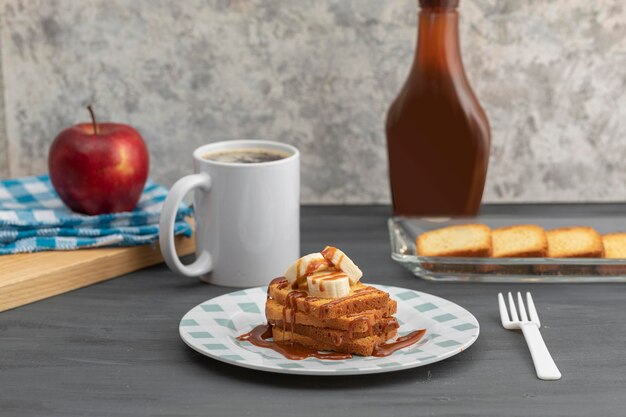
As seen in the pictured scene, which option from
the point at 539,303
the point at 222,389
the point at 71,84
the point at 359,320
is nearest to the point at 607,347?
the point at 539,303

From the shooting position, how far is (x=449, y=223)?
1.25 meters

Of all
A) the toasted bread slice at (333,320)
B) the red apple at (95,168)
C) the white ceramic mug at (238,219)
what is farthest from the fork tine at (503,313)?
the red apple at (95,168)

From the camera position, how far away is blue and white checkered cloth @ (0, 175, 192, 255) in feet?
3.83

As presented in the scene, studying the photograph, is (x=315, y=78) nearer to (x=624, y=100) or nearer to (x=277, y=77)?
(x=277, y=77)

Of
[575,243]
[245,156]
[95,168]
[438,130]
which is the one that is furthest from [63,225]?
[575,243]

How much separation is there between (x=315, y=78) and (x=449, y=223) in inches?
13.4

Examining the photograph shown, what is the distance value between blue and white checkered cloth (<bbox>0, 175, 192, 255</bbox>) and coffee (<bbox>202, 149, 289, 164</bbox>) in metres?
0.11

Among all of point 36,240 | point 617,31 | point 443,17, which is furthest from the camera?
point 617,31

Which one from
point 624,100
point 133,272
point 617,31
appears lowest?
point 133,272

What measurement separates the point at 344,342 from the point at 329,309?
0.03 meters

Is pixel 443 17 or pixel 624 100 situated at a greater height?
pixel 443 17

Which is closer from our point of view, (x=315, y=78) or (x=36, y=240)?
(x=36, y=240)

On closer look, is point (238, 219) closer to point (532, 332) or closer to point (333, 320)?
point (333, 320)

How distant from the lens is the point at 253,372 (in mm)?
882
